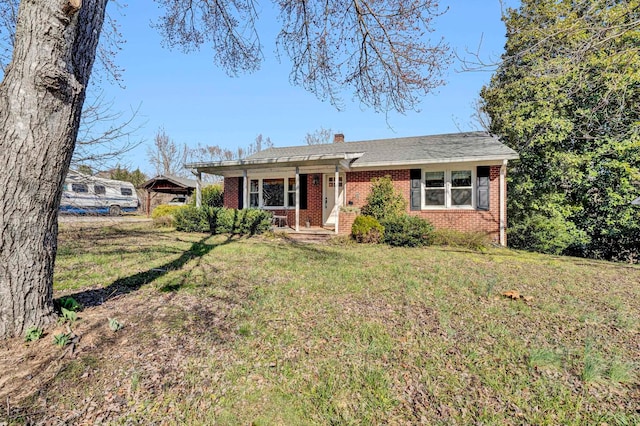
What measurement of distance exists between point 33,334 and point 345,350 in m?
2.86

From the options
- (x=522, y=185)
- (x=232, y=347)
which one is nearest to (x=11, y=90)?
(x=232, y=347)

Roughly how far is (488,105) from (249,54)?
13388mm

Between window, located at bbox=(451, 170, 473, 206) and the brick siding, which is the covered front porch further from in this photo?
window, located at bbox=(451, 170, 473, 206)

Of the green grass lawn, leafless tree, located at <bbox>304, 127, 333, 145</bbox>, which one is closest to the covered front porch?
the green grass lawn

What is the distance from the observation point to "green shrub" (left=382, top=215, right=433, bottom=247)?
32.1ft

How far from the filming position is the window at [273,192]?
1419 cm

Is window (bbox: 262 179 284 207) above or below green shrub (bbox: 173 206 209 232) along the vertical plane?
above

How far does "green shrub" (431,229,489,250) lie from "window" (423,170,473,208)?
4.86 ft

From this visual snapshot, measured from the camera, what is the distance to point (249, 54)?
6.22 meters

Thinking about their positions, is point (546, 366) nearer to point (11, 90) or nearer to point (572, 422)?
point (572, 422)

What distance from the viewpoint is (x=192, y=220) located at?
12.3 meters

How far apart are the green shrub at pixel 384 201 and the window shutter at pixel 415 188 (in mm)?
345

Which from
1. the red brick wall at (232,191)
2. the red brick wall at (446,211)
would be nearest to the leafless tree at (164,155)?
the red brick wall at (232,191)

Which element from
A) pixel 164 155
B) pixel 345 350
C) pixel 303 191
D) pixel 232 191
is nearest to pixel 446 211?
pixel 303 191
